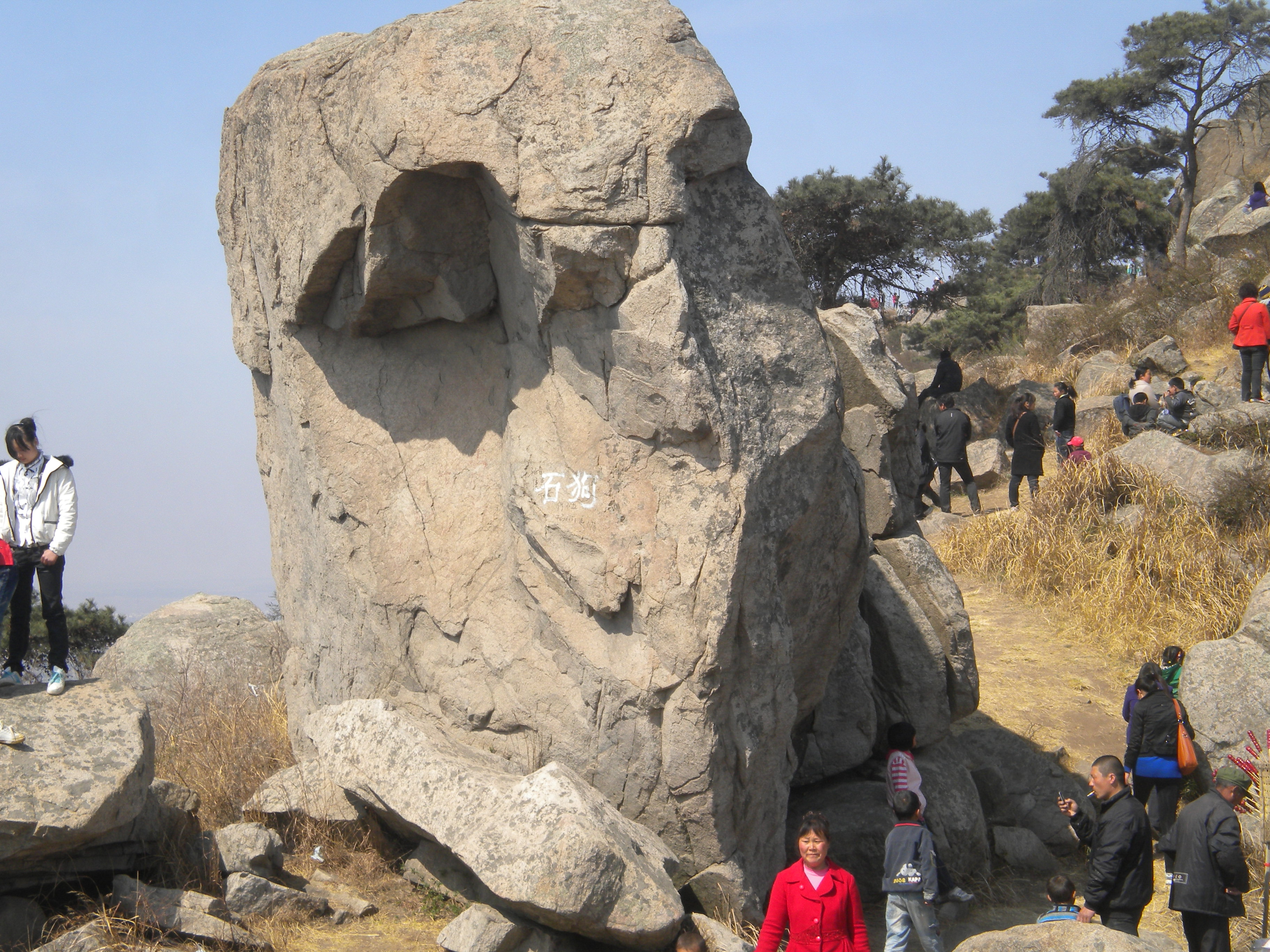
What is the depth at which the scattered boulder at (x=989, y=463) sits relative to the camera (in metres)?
14.8

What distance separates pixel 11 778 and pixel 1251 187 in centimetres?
2220

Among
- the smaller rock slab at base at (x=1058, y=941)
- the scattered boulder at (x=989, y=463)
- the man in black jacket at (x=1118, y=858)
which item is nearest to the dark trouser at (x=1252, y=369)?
the scattered boulder at (x=989, y=463)

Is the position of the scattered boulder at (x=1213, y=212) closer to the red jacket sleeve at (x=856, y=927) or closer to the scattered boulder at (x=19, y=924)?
the red jacket sleeve at (x=856, y=927)

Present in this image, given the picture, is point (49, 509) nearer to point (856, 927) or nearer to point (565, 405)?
point (565, 405)

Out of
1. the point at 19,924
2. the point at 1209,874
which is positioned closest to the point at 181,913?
the point at 19,924

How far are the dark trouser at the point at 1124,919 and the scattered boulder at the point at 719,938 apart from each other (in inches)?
64.8

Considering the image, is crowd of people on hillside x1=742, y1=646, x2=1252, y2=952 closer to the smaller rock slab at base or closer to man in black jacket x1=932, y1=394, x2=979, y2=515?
the smaller rock slab at base

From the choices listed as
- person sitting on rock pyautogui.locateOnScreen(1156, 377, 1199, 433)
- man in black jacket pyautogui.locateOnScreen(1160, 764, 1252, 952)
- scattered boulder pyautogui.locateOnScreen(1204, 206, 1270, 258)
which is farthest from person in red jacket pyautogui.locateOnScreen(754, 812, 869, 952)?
scattered boulder pyautogui.locateOnScreen(1204, 206, 1270, 258)

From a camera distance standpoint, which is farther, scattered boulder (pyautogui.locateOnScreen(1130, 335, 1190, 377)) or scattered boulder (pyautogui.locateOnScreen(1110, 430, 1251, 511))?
scattered boulder (pyautogui.locateOnScreen(1130, 335, 1190, 377))

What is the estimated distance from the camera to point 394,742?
5.23 metres

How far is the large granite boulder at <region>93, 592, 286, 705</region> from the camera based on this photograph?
29.3ft

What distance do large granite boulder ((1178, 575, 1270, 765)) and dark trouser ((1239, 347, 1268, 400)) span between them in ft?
18.1

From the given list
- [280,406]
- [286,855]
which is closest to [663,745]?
[286,855]

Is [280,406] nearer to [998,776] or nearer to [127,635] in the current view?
[127,635]
